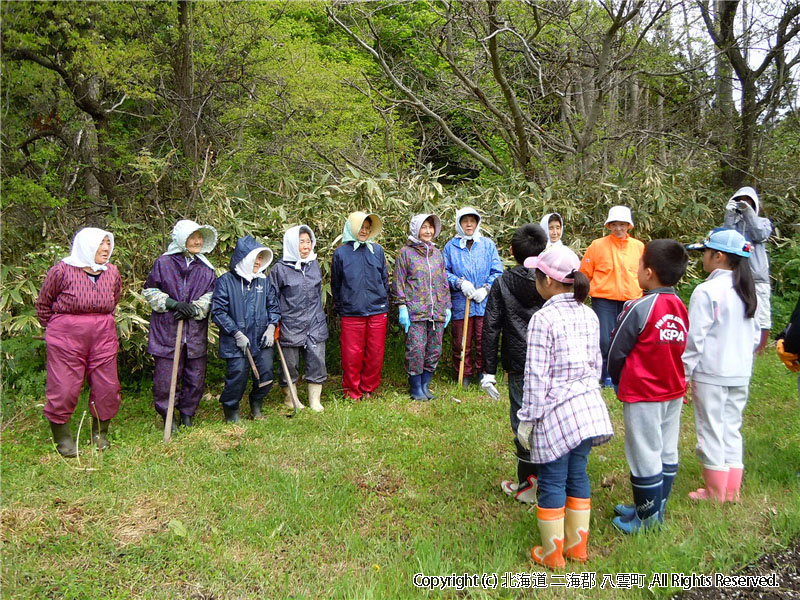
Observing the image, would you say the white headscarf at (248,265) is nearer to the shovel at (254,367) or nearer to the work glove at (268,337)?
the work glove at (268,337)

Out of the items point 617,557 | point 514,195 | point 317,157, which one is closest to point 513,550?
point 617,557

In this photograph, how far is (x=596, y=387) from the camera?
9.92 ft

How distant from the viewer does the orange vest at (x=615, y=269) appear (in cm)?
574

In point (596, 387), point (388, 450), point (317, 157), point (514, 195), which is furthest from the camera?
point (317, 157)

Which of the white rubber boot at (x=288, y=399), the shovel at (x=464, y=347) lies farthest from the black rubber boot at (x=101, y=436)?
the shovel at (x=464, y=347)

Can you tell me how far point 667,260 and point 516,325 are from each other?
112 cm

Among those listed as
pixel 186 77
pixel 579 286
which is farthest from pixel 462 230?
pixel 186 77

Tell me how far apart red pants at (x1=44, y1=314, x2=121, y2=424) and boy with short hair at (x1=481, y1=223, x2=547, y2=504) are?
3.07 metres

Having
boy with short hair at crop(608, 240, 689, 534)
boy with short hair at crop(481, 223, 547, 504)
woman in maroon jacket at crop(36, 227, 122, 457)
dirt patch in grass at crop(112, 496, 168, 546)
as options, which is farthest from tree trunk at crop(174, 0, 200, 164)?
boy with short hair at crop(608, 240, 689, 534)

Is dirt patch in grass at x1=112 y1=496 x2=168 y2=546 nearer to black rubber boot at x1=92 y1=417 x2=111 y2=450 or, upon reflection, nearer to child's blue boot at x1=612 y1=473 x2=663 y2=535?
black rubber boot at x1=92 y1=417 x2=111 y2=450

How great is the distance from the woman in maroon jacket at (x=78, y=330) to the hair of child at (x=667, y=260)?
13.4ft

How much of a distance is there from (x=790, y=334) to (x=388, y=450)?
9.62ft

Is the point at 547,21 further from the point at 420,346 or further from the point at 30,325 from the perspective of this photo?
the point at 30,325

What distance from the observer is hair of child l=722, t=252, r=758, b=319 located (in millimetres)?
3504
